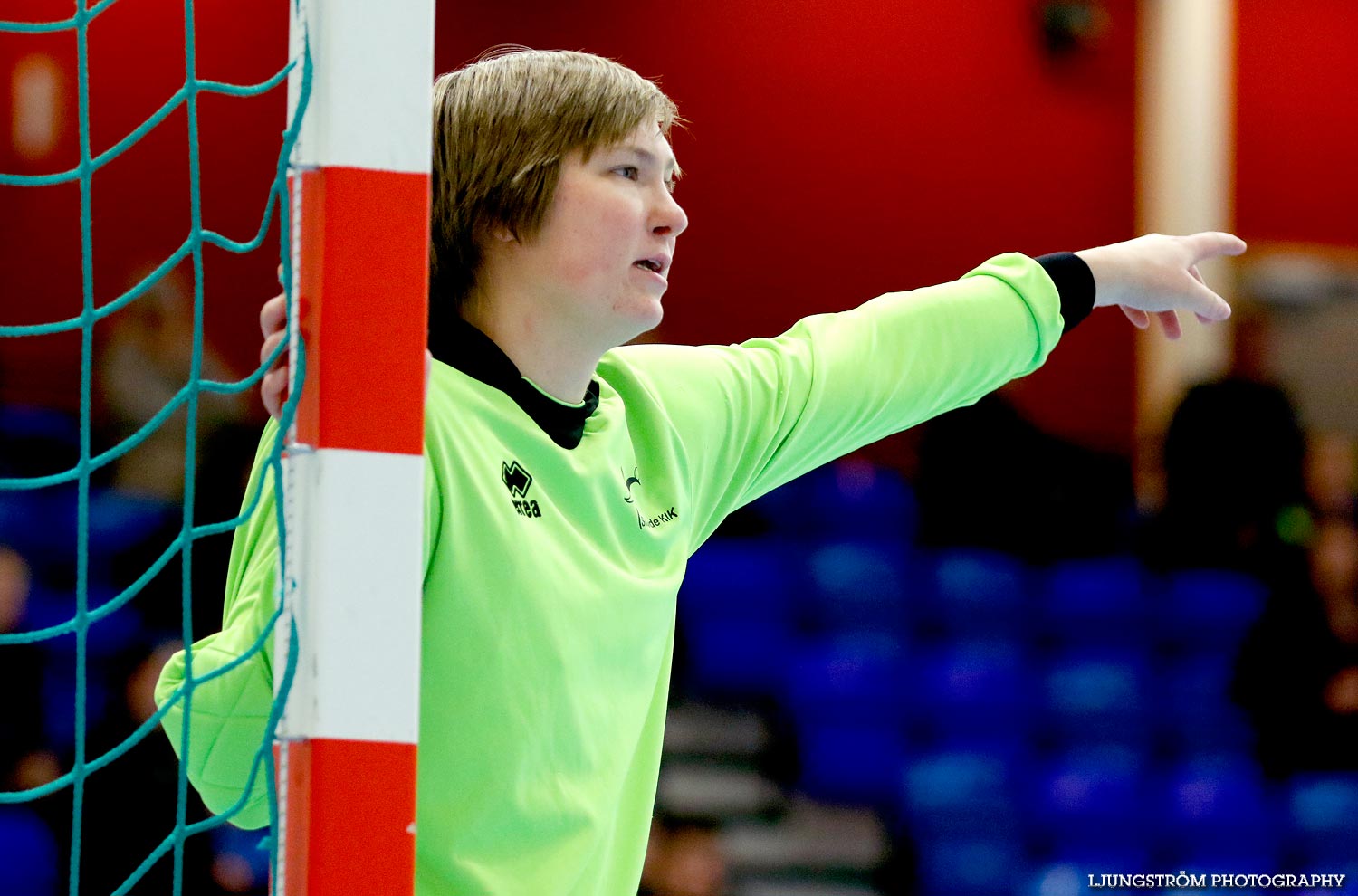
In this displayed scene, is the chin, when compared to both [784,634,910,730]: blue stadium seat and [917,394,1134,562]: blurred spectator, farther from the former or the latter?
[917,394,1134,562]: blurred spectator

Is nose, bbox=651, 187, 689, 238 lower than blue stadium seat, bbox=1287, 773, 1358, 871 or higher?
higher

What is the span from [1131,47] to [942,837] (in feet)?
11.0

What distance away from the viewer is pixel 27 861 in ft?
11.5

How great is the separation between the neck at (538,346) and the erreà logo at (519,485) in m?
0.12

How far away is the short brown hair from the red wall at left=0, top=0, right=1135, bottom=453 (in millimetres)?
3872

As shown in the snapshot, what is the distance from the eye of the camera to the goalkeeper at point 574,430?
149 cm

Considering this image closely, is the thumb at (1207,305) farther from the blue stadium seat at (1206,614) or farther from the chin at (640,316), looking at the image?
the blue stadium seat at (1206,614)

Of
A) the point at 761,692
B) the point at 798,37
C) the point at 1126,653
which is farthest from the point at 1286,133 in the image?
the point at 761,692

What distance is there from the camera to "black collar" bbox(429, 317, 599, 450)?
163 centimetres

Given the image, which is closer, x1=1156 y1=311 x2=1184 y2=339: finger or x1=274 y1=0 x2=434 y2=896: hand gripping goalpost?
x1=274 y1=0 x2=434 y2=896: hand gripping goalpost

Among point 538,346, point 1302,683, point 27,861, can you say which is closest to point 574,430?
point 538,346

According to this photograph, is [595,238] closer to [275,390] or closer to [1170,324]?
[275,390]

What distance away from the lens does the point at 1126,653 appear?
5.40m

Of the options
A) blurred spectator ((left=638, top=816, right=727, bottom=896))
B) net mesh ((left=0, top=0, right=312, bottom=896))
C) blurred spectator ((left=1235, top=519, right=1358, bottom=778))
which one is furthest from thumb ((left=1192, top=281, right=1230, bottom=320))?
blurred spectator ((left=1235, top=519, right=1358, bottom=778))
